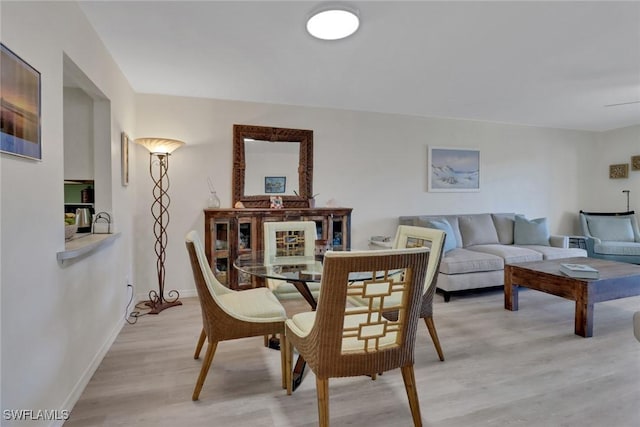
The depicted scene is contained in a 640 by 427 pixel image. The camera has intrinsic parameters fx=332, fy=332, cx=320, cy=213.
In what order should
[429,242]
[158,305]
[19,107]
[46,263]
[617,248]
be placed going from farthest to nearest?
[617,248] < [158,305] < [429,242] < [46,263] < [19,107]

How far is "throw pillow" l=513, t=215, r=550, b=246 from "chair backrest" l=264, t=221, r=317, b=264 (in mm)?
3347

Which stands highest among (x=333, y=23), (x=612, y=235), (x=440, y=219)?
(x=333, y=23)

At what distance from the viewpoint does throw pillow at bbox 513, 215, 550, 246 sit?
4609 millimetres

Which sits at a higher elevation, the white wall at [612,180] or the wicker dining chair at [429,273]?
the white wall at [612,180]

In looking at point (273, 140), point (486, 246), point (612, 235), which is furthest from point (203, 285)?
point (612, 235)

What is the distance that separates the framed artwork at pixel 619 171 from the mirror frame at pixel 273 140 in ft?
17.0

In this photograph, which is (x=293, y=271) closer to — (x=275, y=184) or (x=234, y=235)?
(x=234, y=235)

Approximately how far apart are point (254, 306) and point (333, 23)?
1.87 m

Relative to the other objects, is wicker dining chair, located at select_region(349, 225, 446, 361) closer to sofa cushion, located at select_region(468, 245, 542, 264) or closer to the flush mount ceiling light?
the flush mount ceiling light

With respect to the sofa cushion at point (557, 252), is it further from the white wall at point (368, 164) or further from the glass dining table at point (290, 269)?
the glass dining table at point (290, 269)

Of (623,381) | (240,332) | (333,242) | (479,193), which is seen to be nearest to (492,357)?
(623,381)

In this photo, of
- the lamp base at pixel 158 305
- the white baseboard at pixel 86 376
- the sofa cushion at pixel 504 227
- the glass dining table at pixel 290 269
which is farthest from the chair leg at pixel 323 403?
the sofa cushion at pixel 504 227

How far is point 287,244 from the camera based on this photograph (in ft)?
9.92

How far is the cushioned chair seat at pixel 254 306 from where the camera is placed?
1.93m
